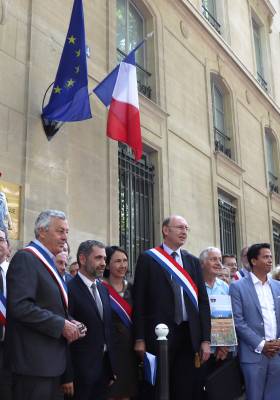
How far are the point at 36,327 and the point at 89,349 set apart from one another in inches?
34.6

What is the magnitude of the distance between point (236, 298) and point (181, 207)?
6418 mm

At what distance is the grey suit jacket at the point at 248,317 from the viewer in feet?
17.5

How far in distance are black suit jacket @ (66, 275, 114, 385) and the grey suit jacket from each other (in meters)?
1.53

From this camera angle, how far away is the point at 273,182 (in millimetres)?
19172

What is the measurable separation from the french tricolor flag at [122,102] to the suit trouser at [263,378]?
4.10m

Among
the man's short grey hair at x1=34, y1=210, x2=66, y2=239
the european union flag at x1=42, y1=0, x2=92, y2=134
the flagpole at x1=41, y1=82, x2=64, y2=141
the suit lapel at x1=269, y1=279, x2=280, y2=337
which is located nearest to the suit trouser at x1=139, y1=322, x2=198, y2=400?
the suit lapel at x1=269, y1=279, x2=280, y2=337

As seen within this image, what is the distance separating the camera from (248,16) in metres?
19.1

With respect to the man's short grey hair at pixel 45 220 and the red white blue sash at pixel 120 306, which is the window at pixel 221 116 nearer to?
the red white blue sash at pixel 120 306

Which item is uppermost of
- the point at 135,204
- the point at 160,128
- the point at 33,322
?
the point at 160,128

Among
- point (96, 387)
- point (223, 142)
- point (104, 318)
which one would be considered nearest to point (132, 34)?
point (223, 142)

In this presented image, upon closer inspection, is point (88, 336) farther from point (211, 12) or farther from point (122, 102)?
point (211, 12)

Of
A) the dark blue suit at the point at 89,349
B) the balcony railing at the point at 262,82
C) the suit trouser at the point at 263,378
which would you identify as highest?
the balcony railing at the point at 262,82

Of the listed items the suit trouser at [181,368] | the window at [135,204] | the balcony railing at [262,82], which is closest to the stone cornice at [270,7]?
the balcony railing at [262,82]

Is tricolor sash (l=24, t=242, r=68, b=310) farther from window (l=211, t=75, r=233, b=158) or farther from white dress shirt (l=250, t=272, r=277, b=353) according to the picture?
window (l=211, t=75, r=233, b=158)
